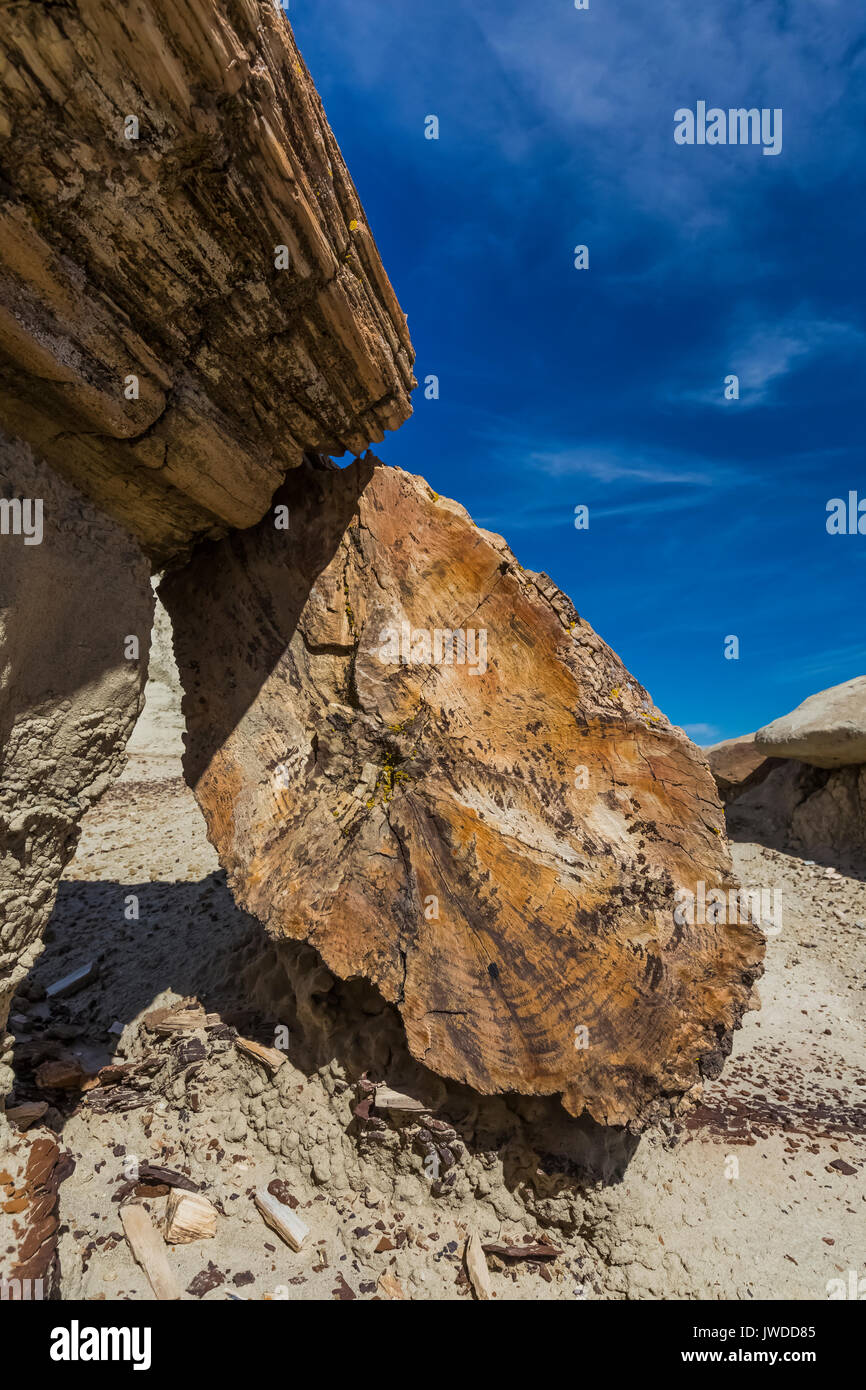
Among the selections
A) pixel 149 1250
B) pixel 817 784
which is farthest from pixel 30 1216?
pixel 817 784

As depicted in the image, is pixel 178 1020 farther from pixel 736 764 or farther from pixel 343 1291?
pixel 736 764

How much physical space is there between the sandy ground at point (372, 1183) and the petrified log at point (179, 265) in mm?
2942

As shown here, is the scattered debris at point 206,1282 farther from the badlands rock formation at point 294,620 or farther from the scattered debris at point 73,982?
the scattered debris at point 73,982

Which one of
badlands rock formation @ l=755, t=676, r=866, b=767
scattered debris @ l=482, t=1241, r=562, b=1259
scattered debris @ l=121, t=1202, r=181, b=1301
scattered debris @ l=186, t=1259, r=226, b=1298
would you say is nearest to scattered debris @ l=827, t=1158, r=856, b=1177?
scattered debris @ l=482, t=1241, r=562, b=1259

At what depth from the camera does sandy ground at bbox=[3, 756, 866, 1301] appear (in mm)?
2830

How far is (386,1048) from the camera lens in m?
3.35

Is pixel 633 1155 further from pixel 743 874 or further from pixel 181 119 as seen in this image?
pixel 743 874

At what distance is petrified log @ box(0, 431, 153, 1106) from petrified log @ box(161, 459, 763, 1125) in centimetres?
73

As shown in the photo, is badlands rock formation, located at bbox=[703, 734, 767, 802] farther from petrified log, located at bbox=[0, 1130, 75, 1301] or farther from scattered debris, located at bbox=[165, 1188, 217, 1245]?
petrified log, located at bbox=[0, 1130, 75, 1301]

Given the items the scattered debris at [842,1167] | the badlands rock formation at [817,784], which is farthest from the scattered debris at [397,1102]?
the badlands rock formation at [817,784]

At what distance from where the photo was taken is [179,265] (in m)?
2.27

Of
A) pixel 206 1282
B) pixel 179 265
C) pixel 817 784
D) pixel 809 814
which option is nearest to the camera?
pixel 179 265

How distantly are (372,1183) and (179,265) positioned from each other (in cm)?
393
